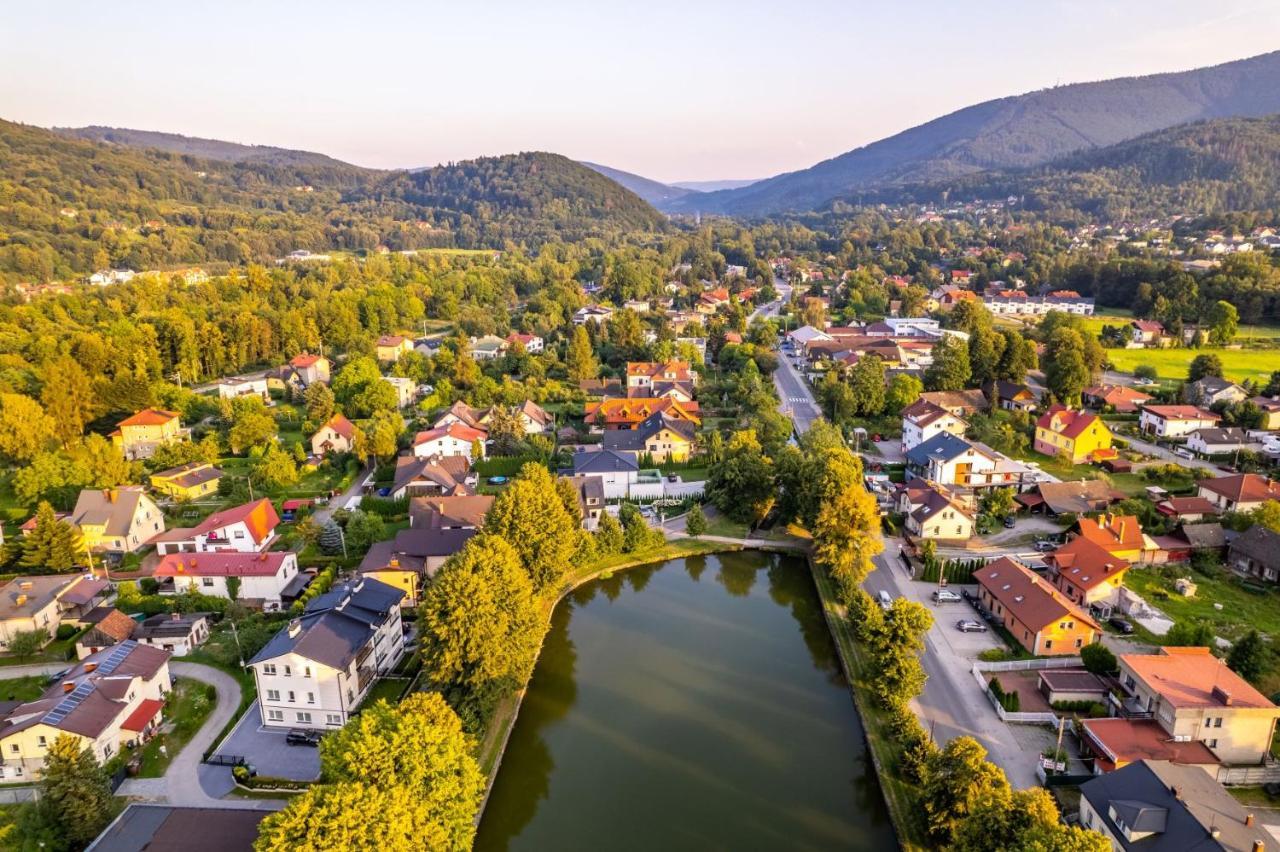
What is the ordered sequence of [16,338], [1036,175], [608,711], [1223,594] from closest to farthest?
[608,711] < [1223,594] < [16,338] < [1036,175]

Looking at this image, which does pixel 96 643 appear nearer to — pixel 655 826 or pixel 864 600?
pixel 655 826

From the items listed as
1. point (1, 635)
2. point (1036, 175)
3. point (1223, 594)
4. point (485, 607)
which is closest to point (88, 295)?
point (1, 635)

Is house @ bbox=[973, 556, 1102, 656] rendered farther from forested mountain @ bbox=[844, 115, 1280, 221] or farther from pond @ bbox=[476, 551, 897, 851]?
forested mountain @ bbox=[844, 115, 1280, 221]

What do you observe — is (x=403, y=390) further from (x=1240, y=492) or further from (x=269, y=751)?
(x=1240, y=492)

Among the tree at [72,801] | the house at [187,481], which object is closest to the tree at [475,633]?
the tree at [72,801]

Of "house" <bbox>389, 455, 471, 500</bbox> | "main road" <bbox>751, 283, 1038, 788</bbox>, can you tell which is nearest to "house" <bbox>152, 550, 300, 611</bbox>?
"house" <bbox>389, 455, 471, 500</bbox>

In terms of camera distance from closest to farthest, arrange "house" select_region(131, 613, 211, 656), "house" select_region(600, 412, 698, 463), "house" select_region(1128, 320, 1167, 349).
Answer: "house" select_region(131, 613, 211, 656) → "house" select_region(600, 412, 698, 463) → "house" select_region(1128, 320, 1167, 349)
